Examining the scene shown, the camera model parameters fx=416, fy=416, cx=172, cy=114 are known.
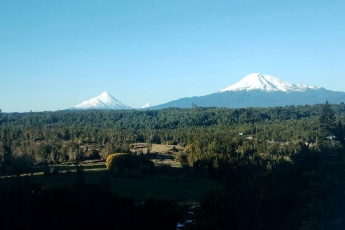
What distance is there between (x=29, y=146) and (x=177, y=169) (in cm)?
3447

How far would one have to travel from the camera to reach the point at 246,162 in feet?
265

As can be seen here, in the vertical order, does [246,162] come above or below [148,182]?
above

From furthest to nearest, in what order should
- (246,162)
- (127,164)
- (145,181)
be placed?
1. (246,162)
2. (127,164)
3. (145,181)

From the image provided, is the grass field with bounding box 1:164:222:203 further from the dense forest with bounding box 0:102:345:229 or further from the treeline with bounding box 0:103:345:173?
the treeline with bounding box 0:103:345:173

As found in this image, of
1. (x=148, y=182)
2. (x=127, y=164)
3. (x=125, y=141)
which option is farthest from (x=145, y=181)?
(x=125, y=141)

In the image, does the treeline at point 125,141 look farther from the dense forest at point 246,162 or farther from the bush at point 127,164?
the bush at point 127,164

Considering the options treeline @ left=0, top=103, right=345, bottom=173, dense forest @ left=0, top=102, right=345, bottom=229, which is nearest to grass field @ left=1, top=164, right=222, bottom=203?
dense forest @ left=0, top=102, right=345, bottom=229

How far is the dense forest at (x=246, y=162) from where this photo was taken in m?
30.8

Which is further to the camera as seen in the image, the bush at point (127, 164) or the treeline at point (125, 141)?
the treeline at point (125, 141)

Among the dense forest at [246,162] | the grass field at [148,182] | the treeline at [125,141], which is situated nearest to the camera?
the dense forest at [246,162]

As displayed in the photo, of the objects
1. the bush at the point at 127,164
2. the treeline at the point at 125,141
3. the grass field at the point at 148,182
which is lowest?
the grass field at the point at 148,182

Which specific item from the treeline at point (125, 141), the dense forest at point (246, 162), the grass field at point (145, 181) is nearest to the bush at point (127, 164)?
the grass field at point (145, 181)

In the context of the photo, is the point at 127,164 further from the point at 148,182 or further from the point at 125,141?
the point at 125,141

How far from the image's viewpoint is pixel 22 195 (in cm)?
3406
